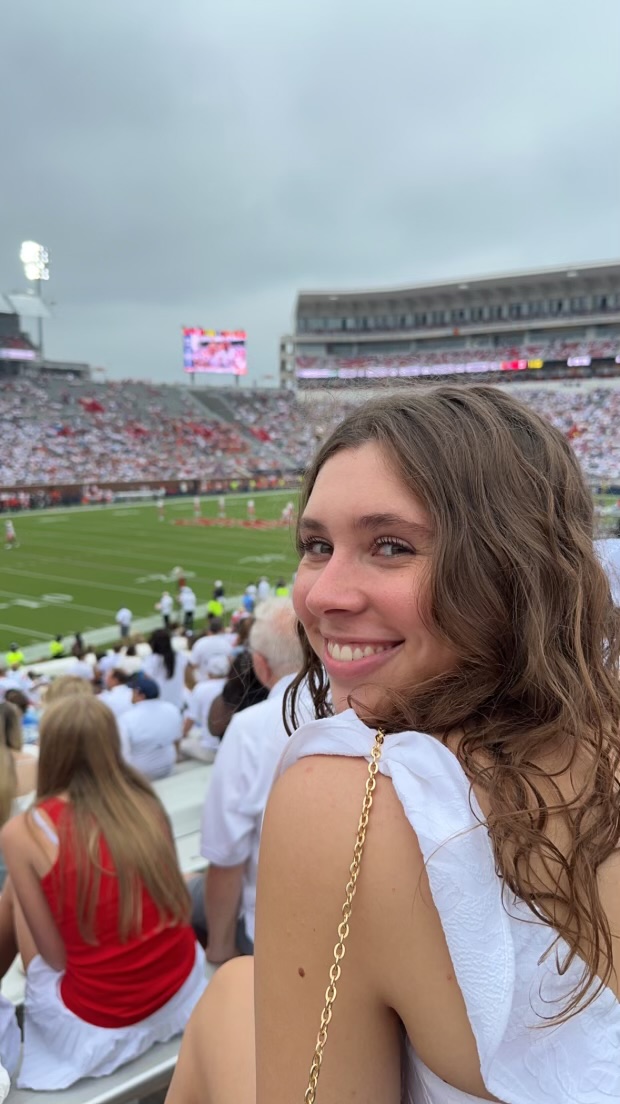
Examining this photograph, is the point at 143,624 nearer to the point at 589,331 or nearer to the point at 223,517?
the point at 223,517

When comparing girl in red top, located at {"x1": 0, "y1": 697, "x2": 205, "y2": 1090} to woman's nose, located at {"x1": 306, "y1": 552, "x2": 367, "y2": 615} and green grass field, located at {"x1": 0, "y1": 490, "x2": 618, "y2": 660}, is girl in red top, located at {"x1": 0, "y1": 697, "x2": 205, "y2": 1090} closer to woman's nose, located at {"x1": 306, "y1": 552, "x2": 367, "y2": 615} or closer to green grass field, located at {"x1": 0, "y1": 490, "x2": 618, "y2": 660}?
woman's nose, located at {"x1": 306, "y1": 552, "x2": 367, "y2": 615}

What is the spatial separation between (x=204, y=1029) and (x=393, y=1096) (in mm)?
592

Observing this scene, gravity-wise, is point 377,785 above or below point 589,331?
below

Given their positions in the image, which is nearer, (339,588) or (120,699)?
(339,588)

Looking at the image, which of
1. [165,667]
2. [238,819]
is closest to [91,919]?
[238,819]

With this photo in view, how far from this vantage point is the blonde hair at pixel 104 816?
207 cm

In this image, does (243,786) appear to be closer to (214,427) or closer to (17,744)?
(17,744)

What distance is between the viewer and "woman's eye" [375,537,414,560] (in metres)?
1.03

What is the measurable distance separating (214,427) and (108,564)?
3125 cm

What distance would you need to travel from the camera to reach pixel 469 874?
2.50 ft

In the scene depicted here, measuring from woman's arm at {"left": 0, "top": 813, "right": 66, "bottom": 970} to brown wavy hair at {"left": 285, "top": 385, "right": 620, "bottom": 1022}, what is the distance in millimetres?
1576

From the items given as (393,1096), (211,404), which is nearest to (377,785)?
(393,1096)

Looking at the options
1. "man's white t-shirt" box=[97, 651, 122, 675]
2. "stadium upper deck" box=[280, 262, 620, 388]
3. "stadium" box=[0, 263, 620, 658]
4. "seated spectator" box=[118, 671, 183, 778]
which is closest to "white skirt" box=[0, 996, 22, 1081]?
"stadium" box=[0, 263, 620, 658]

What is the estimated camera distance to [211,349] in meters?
57.6
